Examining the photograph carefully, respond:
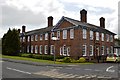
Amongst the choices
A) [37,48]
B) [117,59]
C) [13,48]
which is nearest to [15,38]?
[13,48]

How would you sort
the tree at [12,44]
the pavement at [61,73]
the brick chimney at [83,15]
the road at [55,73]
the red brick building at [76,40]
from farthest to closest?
1. the tree at [12,44]
2. the brick chimney at [83,15]
3. the red brick building at [76,40]
4. the road at [55,73]
5. the pavement at [61,73]

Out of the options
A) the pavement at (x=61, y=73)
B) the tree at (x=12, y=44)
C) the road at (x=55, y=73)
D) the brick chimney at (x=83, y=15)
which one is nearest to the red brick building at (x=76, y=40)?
the brick chimney at (x=83, y=15)

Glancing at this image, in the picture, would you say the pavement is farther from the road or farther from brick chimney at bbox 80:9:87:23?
brick chimney at bbox 80:9:87:23

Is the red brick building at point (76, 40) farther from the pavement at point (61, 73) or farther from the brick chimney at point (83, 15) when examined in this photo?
the pavement at point (61, 73)

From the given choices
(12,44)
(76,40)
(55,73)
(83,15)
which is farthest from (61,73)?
(12,44)

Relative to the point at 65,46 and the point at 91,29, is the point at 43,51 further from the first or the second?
the point at 91,29

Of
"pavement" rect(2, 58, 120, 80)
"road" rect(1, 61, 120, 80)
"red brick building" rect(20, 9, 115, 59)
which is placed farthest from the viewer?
"red brick building" rect(20, 9, 115, 59)

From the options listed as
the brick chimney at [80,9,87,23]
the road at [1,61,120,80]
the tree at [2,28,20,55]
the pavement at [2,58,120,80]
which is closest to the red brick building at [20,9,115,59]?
the brick chimney at [80,9,87,23]

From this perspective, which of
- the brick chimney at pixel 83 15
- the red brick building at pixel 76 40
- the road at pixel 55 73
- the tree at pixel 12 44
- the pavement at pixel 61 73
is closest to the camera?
the pavement at pixel 61 73

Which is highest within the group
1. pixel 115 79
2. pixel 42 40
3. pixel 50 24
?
pixel 50 24

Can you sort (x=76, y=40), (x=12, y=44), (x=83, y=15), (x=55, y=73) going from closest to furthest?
(x=55, y=73), (x=76, y=40), (x=83, y=15), (x=12, y=44)

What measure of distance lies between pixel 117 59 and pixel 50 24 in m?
22.7

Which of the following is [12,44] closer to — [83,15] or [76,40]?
[83,15]

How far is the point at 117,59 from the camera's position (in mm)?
33844
